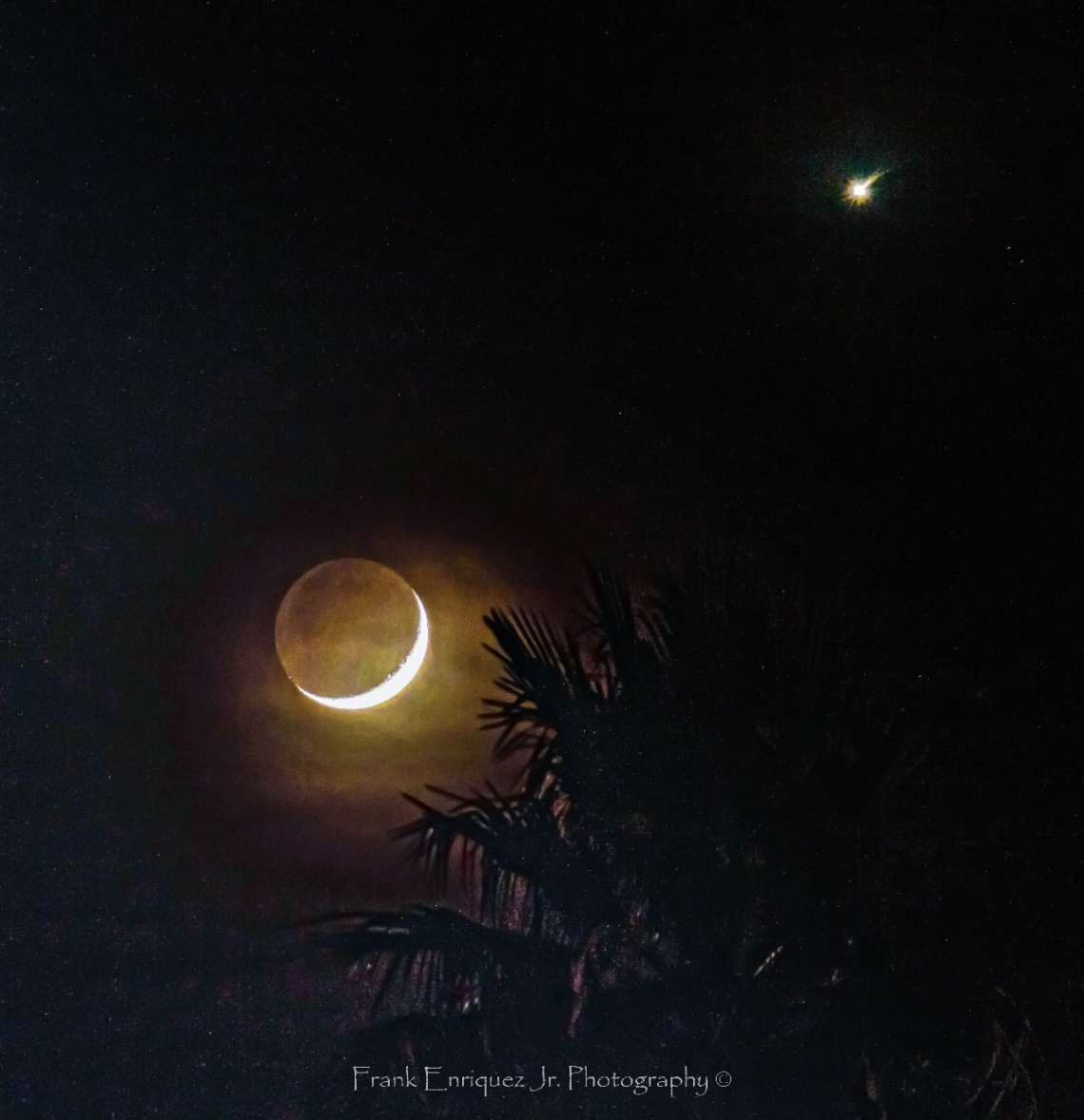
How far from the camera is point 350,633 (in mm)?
2297

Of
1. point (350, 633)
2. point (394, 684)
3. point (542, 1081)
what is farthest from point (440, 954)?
point (350, 633)

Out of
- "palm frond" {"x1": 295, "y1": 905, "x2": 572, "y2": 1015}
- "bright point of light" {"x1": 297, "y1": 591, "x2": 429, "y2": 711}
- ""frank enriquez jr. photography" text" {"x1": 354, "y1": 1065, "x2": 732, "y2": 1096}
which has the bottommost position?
""frank enriquez jr. photography" text" {"x1": 354, "y1": 1065, "x2": 732, "y2": 1096}

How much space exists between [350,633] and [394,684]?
148 millimetres

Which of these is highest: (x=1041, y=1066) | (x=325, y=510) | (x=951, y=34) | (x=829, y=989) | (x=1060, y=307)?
(x=951, y=34)

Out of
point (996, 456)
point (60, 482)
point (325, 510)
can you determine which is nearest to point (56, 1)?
point (60, 482)

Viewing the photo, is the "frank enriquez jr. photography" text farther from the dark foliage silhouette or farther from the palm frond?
the palm frond

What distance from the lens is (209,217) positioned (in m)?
2.49

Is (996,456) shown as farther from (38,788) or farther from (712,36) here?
(38,788)

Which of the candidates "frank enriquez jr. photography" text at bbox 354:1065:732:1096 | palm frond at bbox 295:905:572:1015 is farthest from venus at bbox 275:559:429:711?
"frank enriquez jr. photography" text at bbox 354:1065:732:1096

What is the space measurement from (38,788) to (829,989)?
72.0 inches

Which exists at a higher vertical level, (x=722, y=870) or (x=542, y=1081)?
(x=722, y=870)

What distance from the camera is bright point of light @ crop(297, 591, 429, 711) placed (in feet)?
7.47

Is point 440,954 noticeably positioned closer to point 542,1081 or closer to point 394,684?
point 542,1081

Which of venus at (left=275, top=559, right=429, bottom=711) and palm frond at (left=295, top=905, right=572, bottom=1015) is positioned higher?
venus at (left=275, top=559, right=429, bottom=711)
